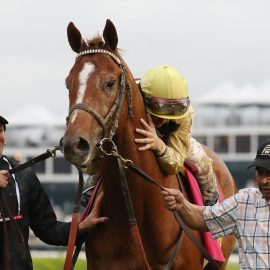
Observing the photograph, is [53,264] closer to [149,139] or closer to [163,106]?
[163,106]

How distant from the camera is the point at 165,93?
23.7 feet

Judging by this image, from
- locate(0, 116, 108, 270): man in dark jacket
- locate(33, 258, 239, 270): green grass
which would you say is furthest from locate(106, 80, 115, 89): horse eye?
locate(33, 258, 239, 270): green grass

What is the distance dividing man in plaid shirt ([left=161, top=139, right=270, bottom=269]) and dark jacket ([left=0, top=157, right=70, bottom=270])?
1051 mm

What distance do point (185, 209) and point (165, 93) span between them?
3.20 feet

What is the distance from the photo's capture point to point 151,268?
700cm

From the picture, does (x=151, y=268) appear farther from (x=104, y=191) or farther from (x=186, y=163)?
(x=186, y=163)

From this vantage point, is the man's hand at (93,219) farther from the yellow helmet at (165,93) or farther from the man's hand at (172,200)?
the yellow helmet at (165,93)

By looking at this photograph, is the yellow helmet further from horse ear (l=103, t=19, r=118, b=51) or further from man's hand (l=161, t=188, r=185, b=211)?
man's hand (l=161, t=188, r=185, b=211)

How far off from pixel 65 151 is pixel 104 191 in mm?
898

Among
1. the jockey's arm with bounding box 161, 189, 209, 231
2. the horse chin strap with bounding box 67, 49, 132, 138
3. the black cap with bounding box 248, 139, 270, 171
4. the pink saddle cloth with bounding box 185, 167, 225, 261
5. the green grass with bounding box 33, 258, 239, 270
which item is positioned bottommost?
the green grass with bounding box 33, 258, 239, 270

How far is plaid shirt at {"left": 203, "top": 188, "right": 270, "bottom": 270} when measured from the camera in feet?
20.0

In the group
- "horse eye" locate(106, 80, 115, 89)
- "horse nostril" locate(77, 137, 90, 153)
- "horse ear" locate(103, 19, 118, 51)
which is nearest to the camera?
"horse nostril" locate(77, 137, 90, 153)

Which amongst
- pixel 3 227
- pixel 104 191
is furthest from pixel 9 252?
pixel 104 191

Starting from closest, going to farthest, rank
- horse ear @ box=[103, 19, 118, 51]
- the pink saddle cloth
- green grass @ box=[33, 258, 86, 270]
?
horse ear @ box=[103, 19, 118, 51] → the pink saddle cloth → green grass @ box=[33, 258, 86, 270]
